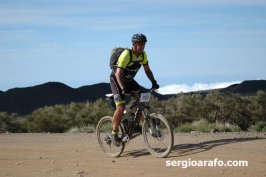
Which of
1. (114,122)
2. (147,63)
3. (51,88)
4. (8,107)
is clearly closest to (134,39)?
(147,63)

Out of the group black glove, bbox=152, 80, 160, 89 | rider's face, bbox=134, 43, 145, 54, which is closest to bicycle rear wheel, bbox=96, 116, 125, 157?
black glove, bbox=152, 80, 160, 89

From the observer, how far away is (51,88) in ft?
259

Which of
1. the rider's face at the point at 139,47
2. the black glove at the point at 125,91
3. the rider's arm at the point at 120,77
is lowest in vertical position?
the black glove at the point at 125,91

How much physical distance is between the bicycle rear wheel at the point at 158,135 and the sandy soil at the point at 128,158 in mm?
193

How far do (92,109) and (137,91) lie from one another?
1934cm

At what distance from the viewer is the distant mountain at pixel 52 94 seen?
236ft

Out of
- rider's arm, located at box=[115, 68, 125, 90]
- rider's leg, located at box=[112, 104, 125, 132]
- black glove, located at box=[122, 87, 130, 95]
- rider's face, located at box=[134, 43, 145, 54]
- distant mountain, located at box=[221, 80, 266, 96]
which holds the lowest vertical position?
rider's leg, located at box=[112, 104, 125, 132]

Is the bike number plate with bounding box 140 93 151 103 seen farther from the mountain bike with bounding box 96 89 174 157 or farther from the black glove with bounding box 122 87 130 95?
the black glove with bounding box 122 87 130 95

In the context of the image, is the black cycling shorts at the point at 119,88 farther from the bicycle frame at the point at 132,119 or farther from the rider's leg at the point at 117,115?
the bicycle frame at the point at 132,119

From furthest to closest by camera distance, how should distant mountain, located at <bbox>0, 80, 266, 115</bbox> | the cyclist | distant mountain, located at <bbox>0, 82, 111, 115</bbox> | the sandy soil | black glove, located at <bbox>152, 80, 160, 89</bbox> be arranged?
distant mountain, located at <bbox>0, 80, 266, 115</bbox>
distant mountain, located at <bbox>0, 82, 111, 115</bbox>
black glove, located at <bbox>152, 80, 160, 89</bbox>
the cyclist
the sandy soil

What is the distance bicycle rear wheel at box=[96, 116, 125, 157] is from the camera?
38.7ft

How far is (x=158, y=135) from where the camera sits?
1080cm

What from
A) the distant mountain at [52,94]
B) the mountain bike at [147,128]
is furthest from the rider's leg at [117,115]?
the distant mountain at [52,94]

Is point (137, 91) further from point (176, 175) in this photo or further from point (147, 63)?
point (176, 175)
